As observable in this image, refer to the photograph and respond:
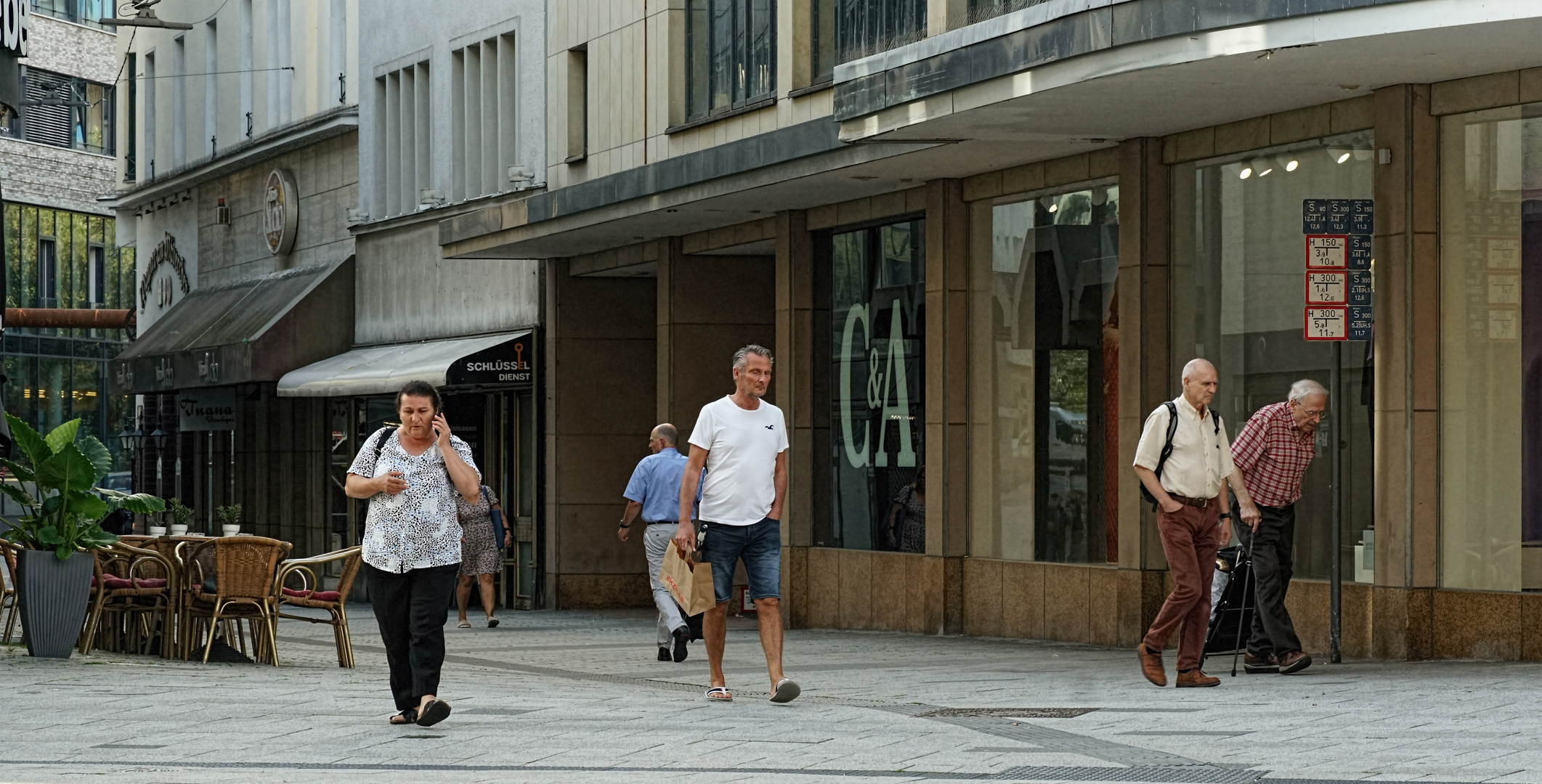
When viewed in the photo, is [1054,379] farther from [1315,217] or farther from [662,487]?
[1315,217]

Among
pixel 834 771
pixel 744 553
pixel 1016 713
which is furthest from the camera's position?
pixel 744 553

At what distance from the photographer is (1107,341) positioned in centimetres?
1590

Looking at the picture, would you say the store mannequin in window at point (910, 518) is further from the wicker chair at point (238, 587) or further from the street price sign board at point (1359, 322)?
the street price sign board at point (1359, 322)

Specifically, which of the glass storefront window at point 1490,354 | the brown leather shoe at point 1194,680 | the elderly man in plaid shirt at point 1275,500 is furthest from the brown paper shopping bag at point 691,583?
the glass storefront window at point 1490,354

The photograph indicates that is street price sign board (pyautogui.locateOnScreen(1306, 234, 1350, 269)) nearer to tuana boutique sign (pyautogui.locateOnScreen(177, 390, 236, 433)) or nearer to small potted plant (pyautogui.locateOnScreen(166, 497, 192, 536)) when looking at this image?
small potted plant (pyautogui.locateOnScreen(166, 497, 192, 536))

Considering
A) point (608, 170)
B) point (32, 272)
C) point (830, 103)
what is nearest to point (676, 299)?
point (608, 170)

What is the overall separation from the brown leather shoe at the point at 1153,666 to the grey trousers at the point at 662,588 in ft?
13.5

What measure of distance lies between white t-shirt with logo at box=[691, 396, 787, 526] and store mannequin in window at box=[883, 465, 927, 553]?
6300mm

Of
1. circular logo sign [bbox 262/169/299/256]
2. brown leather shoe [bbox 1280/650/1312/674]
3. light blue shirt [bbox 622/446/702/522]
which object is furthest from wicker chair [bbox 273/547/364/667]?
circular logo sign [bbox 262/169/299/256]

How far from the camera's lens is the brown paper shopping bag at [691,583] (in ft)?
37.2

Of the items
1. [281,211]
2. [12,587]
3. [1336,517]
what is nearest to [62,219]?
[281,211]

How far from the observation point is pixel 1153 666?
479 inches

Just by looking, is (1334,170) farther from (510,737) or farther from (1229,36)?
(510,737)

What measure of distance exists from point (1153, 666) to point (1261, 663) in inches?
39.7
